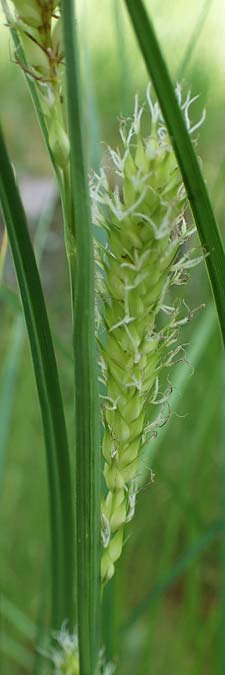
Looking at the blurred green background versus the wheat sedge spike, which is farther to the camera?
the blurred green background

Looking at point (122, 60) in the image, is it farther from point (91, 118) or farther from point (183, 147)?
point (183, 147)

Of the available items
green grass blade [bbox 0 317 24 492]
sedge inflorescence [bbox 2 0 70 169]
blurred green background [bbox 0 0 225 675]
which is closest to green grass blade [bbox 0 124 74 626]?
sedge inflorescence [bbox 2 0 70 169]

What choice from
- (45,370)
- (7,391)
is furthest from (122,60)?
(45,370)

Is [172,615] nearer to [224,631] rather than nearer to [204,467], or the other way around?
[204,467]

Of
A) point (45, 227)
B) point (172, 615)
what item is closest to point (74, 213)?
point (45, 227)

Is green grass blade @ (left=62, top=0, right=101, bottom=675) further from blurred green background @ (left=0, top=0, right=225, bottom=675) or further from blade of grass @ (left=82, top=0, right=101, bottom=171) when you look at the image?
blade of grass @ (left=82, top=0, right=101, bottom=171)

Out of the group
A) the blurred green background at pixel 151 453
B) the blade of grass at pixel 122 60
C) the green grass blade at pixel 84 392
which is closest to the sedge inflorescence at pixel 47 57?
the green grass blade at pixel 84 392
